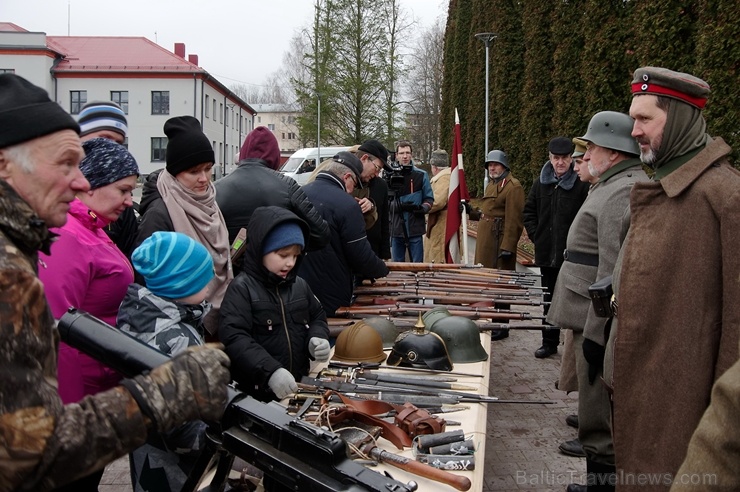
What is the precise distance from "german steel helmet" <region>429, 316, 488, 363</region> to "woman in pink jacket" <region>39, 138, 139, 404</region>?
1.78 metres

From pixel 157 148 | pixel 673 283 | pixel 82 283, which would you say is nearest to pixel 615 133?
pixel 673 283

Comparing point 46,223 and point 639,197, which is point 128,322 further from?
point 639,197

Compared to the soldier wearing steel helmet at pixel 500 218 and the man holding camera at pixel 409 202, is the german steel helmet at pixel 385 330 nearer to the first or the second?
the soldier wearing steel helmet at pixel 500 218

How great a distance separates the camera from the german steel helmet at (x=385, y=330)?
155 inches

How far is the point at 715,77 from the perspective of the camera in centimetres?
656

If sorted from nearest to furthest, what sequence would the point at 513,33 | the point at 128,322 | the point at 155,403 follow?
1. the point at 155,403
2. the point at 128,322
3. the point at 513,33

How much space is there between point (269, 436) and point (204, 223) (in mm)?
1906

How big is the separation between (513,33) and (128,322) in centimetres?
1663

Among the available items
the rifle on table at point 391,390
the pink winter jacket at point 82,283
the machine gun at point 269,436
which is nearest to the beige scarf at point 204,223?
the rifle on table at point 391,390

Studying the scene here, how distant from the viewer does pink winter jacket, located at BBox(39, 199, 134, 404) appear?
2359mm

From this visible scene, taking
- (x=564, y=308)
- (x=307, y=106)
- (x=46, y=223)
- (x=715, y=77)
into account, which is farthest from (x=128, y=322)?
(x=307, y=106)

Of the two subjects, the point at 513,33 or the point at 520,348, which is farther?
the point at 513,33

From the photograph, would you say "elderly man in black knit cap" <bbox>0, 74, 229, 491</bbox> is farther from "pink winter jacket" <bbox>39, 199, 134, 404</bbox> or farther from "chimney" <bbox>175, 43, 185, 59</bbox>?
"chimney" <bbox>175, 43, 185, 59</bbox>

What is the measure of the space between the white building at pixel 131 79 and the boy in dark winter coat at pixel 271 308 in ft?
144
